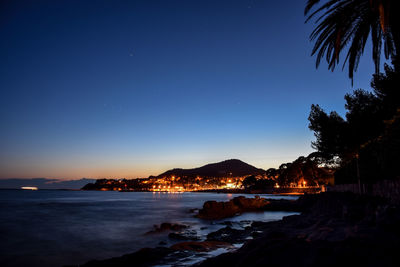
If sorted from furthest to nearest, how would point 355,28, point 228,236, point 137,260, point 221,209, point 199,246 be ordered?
point 221,209
point 228,236
point 199,246
point 137,260
point 355,28

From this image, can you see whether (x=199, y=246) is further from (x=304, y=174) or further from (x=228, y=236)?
(x=304, y=174)

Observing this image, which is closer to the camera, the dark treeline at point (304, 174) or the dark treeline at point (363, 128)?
the dark treeline at point (363, 128)

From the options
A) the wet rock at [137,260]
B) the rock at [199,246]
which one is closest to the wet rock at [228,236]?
the rock at [199,246]

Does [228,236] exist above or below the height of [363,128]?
below

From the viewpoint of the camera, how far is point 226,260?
5.75 metres

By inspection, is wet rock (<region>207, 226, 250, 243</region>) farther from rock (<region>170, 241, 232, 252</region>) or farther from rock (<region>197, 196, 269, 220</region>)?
rock (<region>197, 196, 269, 220</region>)

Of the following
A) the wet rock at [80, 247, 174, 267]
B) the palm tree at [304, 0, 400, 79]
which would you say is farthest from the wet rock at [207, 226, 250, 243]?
the palm tree at [304, 0, 400, 79]

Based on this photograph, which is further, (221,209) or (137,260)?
(221,209)

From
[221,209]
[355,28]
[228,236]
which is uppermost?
[355,28]

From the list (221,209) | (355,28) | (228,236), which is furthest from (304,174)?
(355,28)

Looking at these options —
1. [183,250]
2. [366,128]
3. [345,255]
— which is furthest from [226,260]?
[366,128]

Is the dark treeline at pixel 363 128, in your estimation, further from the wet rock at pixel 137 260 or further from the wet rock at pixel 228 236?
the wet rock at pixel 137 260

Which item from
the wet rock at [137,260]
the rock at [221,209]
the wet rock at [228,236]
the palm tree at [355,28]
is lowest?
the rock at [221,209]

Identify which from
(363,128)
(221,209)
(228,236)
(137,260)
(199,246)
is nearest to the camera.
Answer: (137,260)
